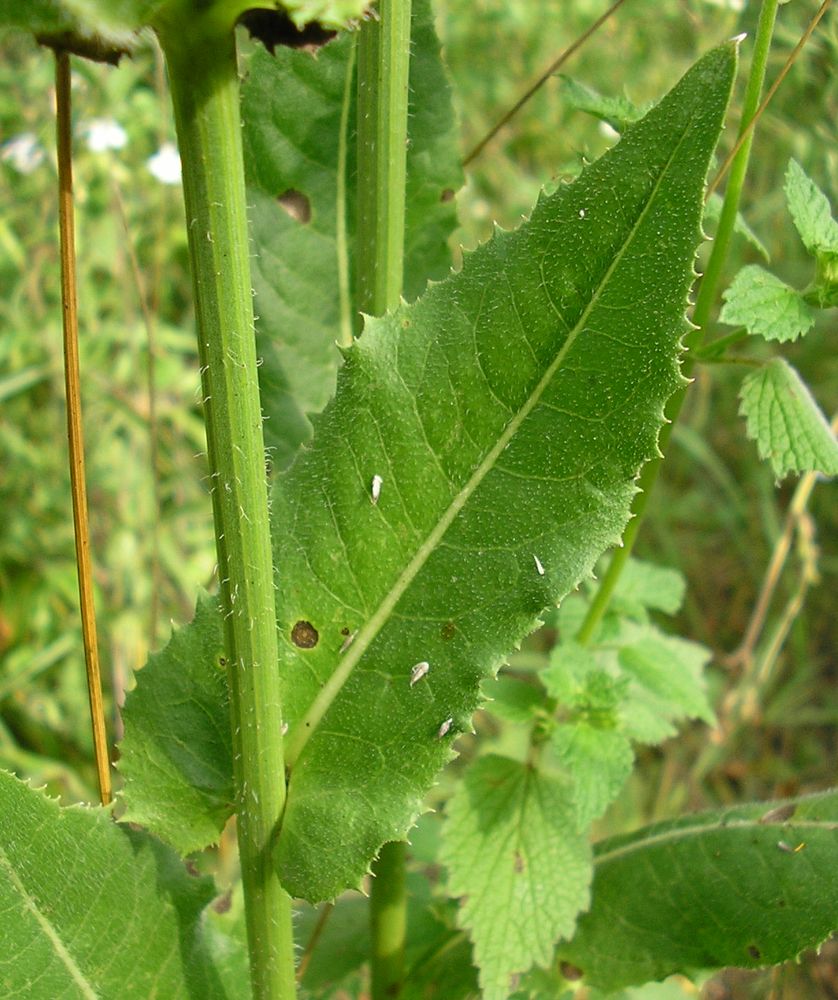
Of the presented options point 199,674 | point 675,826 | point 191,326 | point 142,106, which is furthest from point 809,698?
point 142,106

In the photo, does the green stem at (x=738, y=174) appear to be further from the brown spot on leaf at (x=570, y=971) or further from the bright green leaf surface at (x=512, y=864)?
the brown spot on leaf at (x=570, y=971)

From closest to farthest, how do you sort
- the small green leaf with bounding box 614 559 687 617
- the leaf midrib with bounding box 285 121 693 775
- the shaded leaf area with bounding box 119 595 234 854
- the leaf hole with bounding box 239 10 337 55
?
the leaf hole with bounding box 239 10 337 55 → the leaf midrib with bounding box 285 121 693 775 → the shaded leaf area with bounding box 119 595 234 854 → the small green leaf with bounding box 614 559 687 617

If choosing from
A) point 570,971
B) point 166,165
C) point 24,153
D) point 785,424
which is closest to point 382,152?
point 785,424

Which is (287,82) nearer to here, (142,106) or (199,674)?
(199,674)

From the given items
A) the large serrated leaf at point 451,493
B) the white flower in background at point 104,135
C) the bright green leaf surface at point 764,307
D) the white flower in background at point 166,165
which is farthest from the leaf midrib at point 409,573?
the white flower in background at point 104,135

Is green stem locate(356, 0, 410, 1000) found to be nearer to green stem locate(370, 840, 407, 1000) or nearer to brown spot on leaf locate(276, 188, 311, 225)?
brown spot on leaf locate(276, 188, 311, 225)

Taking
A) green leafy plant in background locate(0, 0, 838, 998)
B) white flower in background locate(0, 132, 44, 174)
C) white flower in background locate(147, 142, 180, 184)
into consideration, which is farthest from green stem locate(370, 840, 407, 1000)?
white flower in background locate(0, 132, 44, 174)
